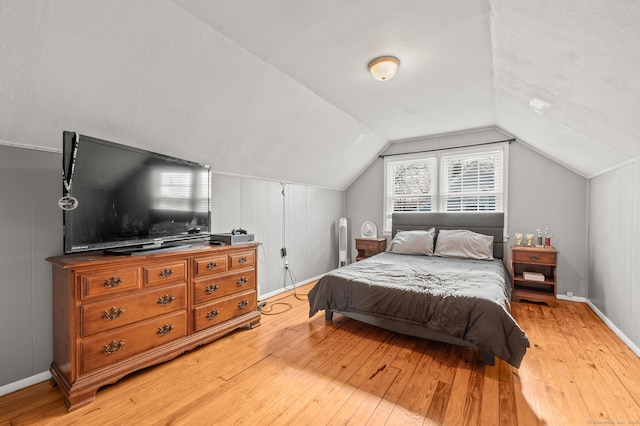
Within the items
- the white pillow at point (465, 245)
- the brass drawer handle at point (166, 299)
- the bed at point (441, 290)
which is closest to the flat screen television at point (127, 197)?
the brass drawer handle at point (166, 299)

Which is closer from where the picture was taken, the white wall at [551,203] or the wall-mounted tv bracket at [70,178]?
the wall-mounted tv bracket at [70,178]

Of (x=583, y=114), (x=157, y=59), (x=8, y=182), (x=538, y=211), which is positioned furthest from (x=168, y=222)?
(x=538, y=211)

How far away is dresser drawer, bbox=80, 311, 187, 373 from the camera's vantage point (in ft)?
5.81

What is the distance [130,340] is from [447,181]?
14.9 feet

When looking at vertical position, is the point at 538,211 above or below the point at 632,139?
below

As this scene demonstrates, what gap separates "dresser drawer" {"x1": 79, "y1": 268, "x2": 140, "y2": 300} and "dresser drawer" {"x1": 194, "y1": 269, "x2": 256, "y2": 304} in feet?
1.66

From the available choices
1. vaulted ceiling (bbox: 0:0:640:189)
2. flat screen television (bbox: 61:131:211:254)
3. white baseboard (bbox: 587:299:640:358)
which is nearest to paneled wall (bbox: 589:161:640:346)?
white baseboard (bbox: 587:299:640:358)

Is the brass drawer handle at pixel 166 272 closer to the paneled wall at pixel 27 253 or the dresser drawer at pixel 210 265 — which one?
the dresser drawer at pixel 210 265

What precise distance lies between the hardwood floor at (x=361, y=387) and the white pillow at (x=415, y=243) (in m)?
1.58

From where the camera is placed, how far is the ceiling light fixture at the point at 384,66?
229 cm

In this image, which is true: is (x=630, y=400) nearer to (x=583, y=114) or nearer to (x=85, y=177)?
(x=583, y=114)

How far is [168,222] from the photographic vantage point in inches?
94.8

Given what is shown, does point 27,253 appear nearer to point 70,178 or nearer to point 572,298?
point 70,178

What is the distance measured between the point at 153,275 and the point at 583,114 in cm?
351
